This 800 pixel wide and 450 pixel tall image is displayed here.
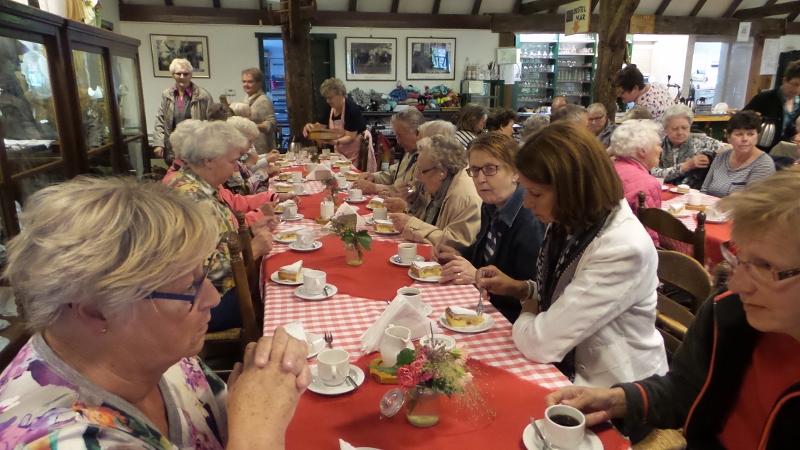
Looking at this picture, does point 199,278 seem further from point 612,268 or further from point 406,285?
point 406,285

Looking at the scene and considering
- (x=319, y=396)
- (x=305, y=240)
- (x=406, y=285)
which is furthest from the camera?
(x=305, y=240)

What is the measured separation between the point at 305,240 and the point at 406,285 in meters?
0.78

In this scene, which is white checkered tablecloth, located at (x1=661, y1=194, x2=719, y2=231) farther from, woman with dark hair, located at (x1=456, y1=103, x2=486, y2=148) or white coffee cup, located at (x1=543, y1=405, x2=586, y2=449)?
white coffee cup, located at (x1=543, y1=405, x2=586, y2=449)

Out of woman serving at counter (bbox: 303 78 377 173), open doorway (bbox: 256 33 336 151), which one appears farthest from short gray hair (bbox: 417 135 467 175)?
open doorway (bbox: 256 33 336 151)

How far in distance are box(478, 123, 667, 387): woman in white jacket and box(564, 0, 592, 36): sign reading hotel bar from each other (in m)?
6.12

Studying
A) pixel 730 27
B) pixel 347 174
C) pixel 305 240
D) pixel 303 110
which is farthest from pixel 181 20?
pixel 730 27

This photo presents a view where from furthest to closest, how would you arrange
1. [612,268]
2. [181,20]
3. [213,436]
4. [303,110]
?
[181,20] → [303,110] → [612,268] → [213,436]

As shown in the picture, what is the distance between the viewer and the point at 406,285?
7.47 feet

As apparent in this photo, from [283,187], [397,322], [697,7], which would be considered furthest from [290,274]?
[697,7]

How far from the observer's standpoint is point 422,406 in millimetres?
1267

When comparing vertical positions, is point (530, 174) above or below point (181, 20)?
below

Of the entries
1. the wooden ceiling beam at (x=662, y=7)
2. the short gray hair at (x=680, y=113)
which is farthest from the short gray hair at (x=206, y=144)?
the wooden ceiling beam at (x=662, y=7)

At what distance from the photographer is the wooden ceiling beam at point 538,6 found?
1011 centimetres

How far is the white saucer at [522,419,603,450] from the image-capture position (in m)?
1.19
